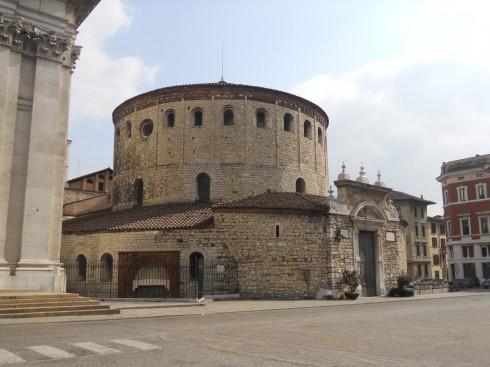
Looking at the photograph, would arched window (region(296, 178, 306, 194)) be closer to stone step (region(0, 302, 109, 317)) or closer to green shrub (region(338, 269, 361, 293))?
green shrub (region(338, 269, 361, 293))

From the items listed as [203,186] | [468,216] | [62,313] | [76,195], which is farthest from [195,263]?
[468,216]

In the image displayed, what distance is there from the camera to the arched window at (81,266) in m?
29.9

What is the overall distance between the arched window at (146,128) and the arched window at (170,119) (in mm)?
1542

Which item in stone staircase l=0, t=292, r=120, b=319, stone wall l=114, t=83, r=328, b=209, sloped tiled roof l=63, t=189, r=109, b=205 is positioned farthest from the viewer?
sloped tiled roof l=63, t=189, r=109, b=205

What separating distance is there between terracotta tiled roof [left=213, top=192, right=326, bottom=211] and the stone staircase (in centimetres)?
1174

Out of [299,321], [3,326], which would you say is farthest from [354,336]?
[3,326]

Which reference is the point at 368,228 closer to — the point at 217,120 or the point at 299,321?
the point at 217,120

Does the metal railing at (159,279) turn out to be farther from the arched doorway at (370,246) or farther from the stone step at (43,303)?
the stone step at (43,303)

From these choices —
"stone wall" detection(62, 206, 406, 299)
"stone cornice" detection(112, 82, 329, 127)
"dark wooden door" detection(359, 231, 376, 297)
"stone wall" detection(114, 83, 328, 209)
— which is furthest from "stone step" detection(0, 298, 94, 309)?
"stone cornice" detection(112, 82, 329, 127)

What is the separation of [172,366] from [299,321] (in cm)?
806

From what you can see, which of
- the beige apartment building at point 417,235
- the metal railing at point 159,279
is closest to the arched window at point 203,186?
the metal railing at point 159,279

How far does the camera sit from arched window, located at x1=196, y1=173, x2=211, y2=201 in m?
32.4

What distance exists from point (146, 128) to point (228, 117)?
6.37 m

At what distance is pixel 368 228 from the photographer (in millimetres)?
29844
